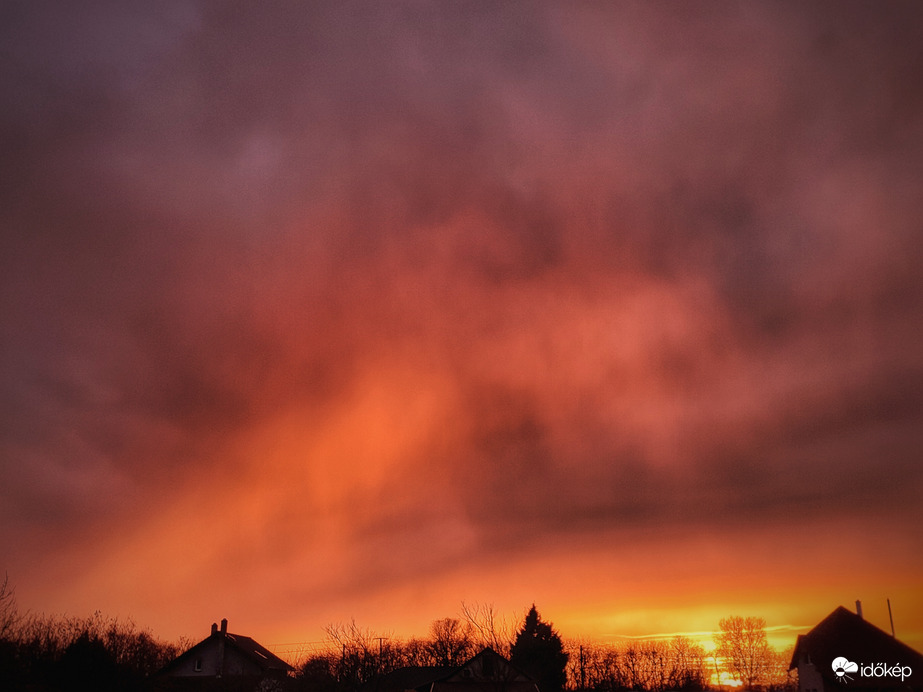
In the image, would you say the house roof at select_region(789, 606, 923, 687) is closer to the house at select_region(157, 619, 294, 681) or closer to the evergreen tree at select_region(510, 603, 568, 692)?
the evergreen tree at select_region(510, 603, 568, 692)

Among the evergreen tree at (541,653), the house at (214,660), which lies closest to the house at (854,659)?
the evergreen tree at (541,653)

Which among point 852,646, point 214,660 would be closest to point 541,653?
point 852,646

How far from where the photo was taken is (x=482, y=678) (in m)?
78.6

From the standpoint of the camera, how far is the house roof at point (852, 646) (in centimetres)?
6950

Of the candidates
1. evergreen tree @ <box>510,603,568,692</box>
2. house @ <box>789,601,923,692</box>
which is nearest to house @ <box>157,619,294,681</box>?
evergreen tree @ <box>510,603,568,692</box>

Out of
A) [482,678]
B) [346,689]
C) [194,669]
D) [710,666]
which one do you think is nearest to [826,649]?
[482,678]

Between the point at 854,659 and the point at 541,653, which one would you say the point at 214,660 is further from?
the point at 854,659

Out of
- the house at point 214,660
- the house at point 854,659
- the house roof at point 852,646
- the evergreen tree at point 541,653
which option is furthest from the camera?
the evergreen tree at point 541,653

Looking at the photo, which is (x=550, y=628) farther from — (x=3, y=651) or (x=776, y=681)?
(x=3, y=651)

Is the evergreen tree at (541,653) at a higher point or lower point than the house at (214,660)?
lower

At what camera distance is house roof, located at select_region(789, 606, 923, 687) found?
69500 mm

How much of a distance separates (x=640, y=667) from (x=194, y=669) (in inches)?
3668

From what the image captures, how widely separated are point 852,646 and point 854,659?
76.3 inches

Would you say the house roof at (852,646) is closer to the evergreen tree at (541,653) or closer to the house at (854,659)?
the house at (854,659)
